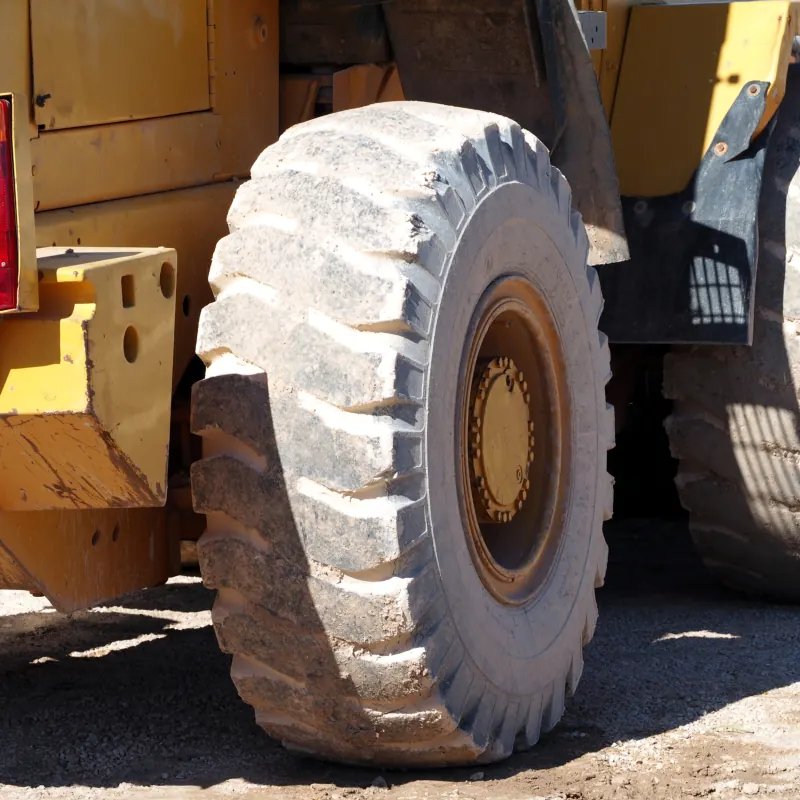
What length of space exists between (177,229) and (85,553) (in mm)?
730

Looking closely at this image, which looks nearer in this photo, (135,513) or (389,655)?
(389,655)

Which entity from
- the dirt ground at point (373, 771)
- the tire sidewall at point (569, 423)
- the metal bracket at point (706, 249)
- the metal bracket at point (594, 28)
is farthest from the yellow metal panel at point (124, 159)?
the metal bracket at point (706, 249)

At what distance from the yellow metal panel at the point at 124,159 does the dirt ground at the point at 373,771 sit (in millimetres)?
1128

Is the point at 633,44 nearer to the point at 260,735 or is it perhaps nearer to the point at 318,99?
the point at 318,99

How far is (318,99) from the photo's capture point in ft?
12.0

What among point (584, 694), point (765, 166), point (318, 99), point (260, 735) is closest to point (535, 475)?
point (584, 694)

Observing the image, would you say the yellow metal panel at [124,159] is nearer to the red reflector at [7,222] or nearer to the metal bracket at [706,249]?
the red reflector at [7,222]

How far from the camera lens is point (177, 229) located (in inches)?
126

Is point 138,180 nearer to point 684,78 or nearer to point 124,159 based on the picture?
point 124,159

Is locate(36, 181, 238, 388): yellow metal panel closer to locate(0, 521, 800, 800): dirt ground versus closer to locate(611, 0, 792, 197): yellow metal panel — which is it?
locate(0, 521, 800, 800): dirt ground

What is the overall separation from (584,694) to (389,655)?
1.05 metres

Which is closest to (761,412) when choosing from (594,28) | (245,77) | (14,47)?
(594,28)

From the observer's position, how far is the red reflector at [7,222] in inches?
90.0

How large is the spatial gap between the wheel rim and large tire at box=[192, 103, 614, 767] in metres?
0.12
